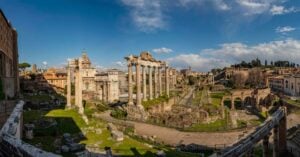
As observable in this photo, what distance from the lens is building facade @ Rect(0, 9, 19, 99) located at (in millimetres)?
29562

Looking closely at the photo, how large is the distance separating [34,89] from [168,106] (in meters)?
34.5

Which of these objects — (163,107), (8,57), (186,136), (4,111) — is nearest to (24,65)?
(8,57)

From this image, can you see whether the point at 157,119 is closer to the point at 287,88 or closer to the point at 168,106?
the point at 168,106

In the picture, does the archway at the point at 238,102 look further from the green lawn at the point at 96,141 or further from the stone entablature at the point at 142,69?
the green lawn at the point at 96,141

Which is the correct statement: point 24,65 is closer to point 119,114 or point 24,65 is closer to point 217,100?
point 217,100

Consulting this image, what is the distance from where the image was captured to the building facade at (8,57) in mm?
29562

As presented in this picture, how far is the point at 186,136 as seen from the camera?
1015 inches

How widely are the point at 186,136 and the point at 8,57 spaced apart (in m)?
23.8

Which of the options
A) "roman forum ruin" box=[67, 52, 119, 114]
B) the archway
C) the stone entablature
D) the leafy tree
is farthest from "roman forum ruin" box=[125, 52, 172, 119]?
the leafy tree

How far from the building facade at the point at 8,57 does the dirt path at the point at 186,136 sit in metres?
15.2

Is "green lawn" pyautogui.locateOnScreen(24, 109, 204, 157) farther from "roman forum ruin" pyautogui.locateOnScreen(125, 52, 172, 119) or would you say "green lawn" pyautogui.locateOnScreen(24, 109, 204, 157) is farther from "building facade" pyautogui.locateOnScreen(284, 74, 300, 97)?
"building facade" pyautogui.locateOnScreen(284, 74, 300, 97)

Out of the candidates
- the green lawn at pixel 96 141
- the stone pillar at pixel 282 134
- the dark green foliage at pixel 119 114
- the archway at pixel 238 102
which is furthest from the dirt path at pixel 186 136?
the archway at pixel 238 102

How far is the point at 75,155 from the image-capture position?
1552 centimetres

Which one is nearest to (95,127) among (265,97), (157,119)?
(157,119)
